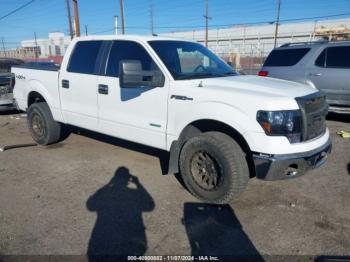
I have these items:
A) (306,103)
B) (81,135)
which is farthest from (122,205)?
(81,135)

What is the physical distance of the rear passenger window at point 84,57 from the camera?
4.93m

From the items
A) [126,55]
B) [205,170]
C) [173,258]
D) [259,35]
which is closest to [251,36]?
[259,35]

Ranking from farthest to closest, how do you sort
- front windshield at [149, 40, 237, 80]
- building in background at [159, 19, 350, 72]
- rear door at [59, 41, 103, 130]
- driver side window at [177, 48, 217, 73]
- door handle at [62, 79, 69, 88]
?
building in background at [159, 19, 350, 72] → door handle at [62, 79, 69, 88] → rear door at [59, 41, 103, 130] → driver side window at [177, 48, 217, 73] → front windshield at [149, 40, 237, 80]

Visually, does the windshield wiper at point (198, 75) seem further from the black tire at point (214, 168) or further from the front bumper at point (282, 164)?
the front bumper at point (282, 164)

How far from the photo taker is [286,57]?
830cm

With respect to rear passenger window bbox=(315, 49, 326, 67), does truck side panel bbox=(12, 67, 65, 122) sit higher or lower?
lower

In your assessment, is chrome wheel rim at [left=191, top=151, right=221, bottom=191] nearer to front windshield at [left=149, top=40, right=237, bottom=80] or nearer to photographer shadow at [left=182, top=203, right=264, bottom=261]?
photographer shadow at [left=182, top=203, right=264, bottom=261]

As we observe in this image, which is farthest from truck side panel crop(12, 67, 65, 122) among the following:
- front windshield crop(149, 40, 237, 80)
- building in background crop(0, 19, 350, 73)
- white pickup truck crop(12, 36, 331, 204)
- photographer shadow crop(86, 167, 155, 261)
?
building in background crop(0, 19, 350, 73)

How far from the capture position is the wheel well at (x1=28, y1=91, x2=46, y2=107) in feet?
20.0

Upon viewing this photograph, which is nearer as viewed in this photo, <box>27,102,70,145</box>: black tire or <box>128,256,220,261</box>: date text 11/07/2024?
<box>128,256,220,261</box>: date text 11/07/2024

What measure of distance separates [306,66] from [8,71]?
8437 millimetres

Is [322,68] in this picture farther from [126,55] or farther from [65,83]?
[65,83]

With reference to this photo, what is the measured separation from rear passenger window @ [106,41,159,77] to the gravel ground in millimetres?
1524

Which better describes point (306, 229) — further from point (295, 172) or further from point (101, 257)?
point (101, 257)
